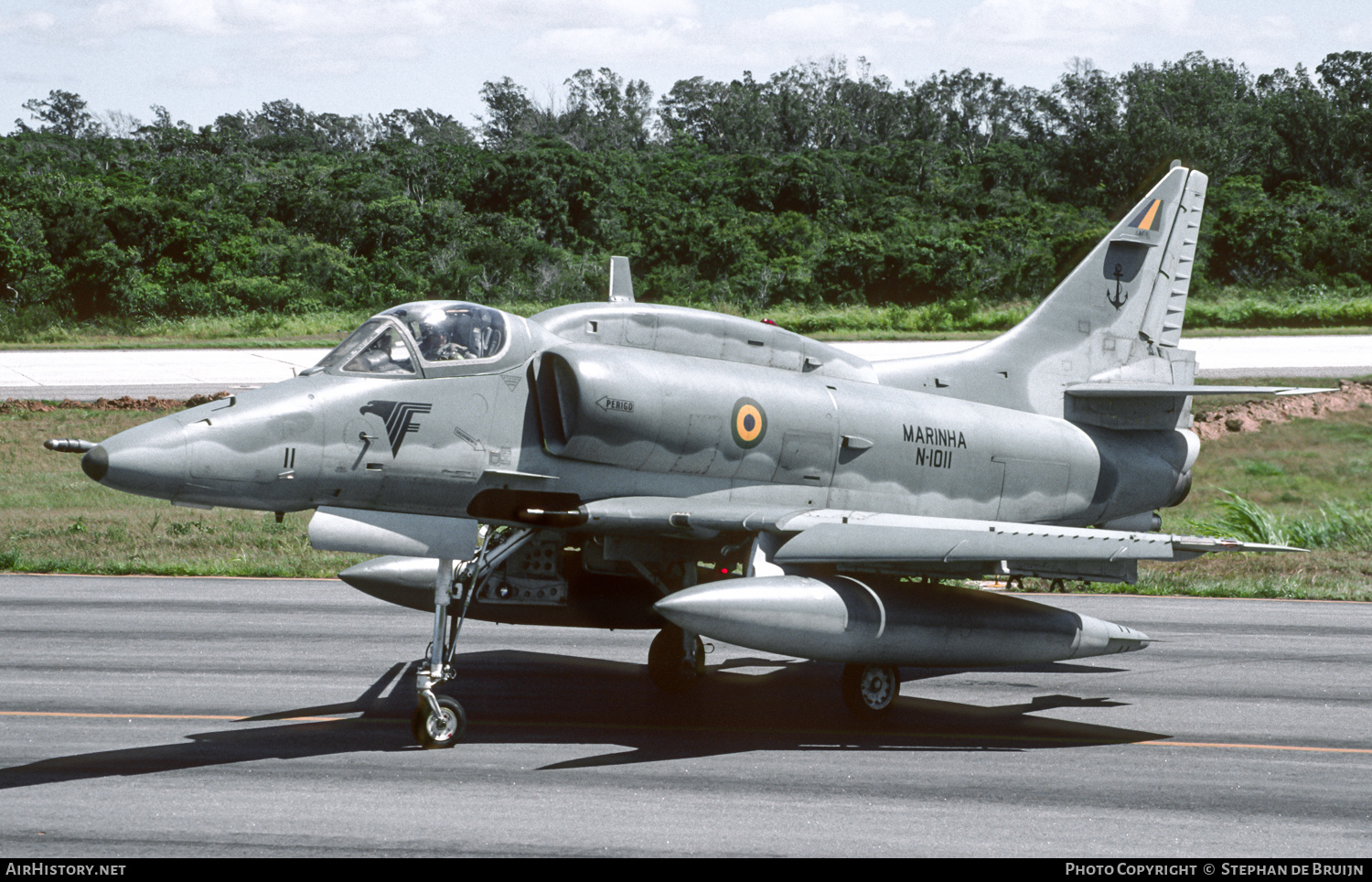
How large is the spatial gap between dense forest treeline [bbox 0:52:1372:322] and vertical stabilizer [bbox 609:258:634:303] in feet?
127

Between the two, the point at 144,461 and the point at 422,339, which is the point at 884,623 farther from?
the point at 144,461

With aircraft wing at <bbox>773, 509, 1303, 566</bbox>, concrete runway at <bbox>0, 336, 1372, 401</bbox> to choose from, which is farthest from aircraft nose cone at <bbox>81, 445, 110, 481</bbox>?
concrete runway at <bbox>0, 336, 1372, 401</bbox>

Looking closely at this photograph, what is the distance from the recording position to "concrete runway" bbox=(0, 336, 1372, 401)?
36156 millimetres

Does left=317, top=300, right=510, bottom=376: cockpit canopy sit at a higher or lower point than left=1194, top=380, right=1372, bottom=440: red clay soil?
higher

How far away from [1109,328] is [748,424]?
5399 millimetres

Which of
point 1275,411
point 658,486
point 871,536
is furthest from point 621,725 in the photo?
point 1275,411

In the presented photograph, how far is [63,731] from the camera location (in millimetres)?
10453

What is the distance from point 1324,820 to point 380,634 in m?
9.99

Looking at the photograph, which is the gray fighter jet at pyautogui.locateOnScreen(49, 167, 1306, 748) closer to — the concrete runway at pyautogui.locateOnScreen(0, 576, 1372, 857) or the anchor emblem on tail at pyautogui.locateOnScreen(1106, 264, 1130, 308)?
the concrete runway at pyautogui.locateOnScreen(0, 576, 1372, 857)

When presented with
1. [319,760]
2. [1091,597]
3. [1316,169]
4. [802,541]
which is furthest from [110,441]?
[1316,169]

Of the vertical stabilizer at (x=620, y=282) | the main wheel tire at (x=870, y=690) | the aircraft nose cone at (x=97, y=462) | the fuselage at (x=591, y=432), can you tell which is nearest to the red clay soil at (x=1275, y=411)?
the fuselage at (x=591, y=432)

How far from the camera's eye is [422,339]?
400 inches

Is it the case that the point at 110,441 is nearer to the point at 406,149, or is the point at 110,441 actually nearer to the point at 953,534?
the point at 953,534

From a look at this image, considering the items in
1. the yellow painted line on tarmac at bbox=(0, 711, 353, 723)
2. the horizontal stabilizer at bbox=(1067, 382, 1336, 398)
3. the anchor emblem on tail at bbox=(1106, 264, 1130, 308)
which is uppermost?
the anchor emblem on tail at bbox=(1106, 264, 1130, 308)
